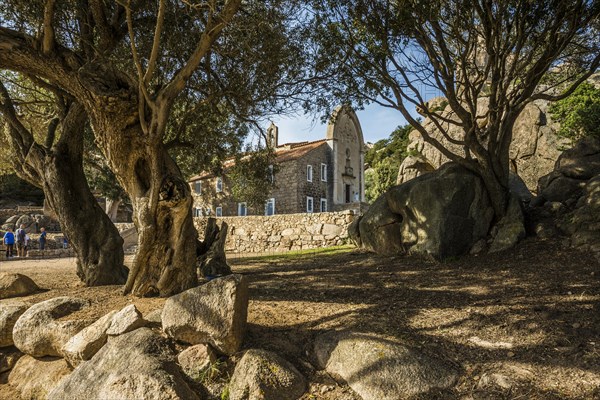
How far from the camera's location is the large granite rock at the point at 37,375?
479cm

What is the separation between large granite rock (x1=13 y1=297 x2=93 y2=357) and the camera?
201 inches

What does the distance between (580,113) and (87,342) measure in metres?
17.7

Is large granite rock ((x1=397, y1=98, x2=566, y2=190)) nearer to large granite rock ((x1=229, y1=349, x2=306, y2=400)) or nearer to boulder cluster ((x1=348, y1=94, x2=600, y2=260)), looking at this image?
boulder cluster ((x1=348, y1=94, x2=600, y2=260))

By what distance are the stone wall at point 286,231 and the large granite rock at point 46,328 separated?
44.7 feet

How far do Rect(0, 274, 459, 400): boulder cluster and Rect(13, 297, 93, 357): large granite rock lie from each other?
0.01 m

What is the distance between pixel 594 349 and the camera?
3648 millimetres

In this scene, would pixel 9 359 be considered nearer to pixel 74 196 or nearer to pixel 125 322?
pixel 125 322

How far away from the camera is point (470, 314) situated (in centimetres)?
477

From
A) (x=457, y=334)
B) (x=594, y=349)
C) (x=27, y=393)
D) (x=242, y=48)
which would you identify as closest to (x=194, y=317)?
(x=27, y=393)

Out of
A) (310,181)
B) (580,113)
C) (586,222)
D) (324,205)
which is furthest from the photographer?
(324,205)

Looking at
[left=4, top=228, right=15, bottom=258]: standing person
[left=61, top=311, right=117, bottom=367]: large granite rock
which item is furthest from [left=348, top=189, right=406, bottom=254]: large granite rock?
[left=4, top=228, right=15, bottom=258]: standing person

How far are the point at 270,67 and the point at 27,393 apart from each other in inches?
293

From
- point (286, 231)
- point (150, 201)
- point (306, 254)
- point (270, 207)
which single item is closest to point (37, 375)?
point (150, 201)

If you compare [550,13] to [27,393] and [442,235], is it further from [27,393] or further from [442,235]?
[27,393]
